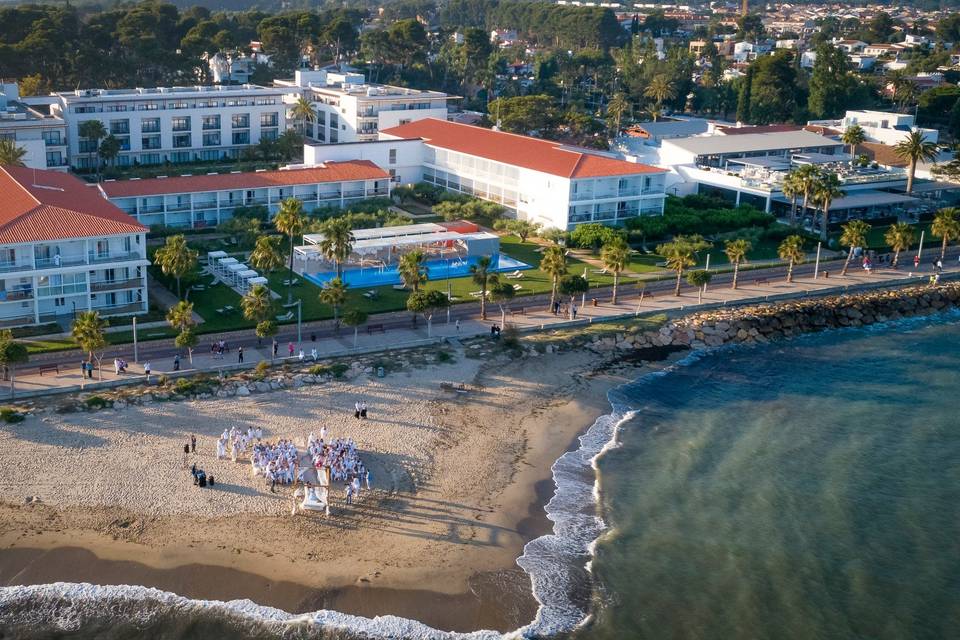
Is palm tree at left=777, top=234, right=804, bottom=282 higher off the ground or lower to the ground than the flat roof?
lower

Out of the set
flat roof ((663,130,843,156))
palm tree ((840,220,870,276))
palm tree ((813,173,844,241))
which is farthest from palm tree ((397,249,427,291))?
flat roof ((663,130,843,156))

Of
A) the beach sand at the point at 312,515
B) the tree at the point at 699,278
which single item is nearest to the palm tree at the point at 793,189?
the tree at the point at 699,278

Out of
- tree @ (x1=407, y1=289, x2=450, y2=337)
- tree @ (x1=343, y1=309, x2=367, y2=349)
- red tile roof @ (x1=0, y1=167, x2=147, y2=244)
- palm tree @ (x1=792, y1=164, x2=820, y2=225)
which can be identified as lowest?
tree @ (x1=343, y1=309, x2=367, y2=349)

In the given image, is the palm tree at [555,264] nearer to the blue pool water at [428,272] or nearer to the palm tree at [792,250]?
the blue pool water at [428,272]

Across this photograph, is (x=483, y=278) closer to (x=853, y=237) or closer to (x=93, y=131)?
(x=853, y=237)

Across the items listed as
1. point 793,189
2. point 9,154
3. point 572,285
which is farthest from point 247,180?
point 793,189

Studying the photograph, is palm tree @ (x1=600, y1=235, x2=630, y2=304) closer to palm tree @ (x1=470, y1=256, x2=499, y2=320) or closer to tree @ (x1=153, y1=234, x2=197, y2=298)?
palm tree @ (x1=470, y1=256, x2=499, y2=320)

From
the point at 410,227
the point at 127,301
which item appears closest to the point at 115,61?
the point at 410,227
